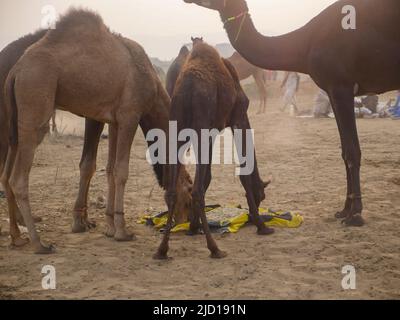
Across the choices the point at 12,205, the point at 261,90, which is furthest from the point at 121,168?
the point at 261,90

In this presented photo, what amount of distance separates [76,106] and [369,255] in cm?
317

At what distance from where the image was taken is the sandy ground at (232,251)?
425 cm

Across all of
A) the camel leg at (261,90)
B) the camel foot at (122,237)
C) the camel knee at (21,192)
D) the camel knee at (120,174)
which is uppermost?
the camel leg at (261,90)

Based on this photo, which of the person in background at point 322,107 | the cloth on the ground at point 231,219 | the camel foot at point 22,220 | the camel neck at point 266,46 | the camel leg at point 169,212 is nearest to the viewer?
the camel leg at point 169,212

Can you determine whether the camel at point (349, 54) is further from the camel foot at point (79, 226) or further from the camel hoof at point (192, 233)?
the camel foot at point (79, 226)

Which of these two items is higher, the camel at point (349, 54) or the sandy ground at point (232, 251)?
the camel at point (349, 54)

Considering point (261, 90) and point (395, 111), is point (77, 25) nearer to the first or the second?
point (395, 111)

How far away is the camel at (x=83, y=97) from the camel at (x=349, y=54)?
4.43 ft

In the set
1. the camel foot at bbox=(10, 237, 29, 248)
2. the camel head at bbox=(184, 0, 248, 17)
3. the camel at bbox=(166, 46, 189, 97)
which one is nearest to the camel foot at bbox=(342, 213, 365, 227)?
the camel head at bbox=(184, 0, 248, 17)

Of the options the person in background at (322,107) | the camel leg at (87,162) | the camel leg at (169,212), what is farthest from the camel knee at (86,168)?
the person in background at (322,107)

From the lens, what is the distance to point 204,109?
199 inches

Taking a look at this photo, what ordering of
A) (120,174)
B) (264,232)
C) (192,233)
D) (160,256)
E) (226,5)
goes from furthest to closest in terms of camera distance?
(226,5), (192,233), (264,232), (120,174), (160,256)

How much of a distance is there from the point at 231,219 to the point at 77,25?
2.66 meters
